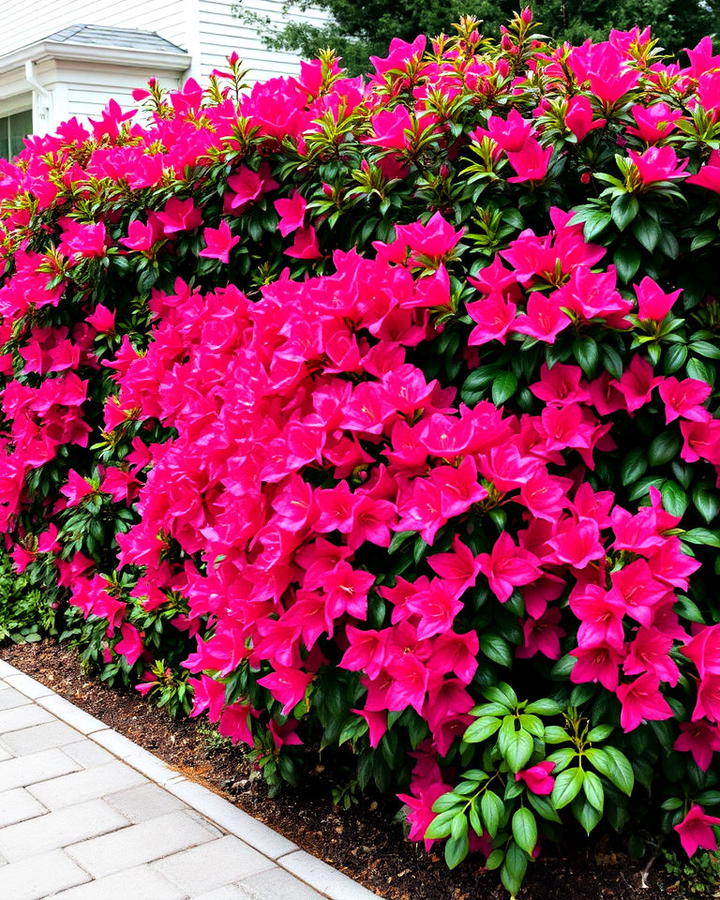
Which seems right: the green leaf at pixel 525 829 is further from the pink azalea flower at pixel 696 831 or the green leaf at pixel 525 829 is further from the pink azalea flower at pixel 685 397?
the pink azalea flower at pixel 685 397

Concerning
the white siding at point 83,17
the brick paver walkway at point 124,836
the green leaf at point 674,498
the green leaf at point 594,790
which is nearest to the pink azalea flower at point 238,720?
the brick paver walkway at point 124,836

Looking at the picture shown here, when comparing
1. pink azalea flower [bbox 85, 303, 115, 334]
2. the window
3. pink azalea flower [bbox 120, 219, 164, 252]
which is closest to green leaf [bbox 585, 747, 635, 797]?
pink azalea flower [bbox 120, 219, 164, 252]

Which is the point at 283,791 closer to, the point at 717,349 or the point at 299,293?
the point at 299,293

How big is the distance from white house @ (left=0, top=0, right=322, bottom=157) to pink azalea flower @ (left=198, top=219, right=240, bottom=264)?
903cm

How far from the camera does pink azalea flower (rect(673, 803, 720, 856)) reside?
2.32m

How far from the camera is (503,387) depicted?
2.46m

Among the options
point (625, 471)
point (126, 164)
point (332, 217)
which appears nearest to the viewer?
point (625, 471)

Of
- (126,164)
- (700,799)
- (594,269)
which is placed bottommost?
(700,799)

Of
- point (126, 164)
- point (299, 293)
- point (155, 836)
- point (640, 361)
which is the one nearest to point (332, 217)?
point (299, 293)

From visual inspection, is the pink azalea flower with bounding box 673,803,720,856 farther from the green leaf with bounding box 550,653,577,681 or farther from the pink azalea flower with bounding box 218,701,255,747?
the pink azalea flower with bounding box 218,701,255,747

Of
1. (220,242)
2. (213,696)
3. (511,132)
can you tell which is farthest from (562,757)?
(220,242)

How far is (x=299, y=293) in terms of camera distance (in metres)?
2.79

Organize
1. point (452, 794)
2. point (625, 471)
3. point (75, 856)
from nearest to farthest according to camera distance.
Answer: point (452, 794)
point (625, 471)
point (75, 856)

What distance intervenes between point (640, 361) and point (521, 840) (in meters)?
1.16
